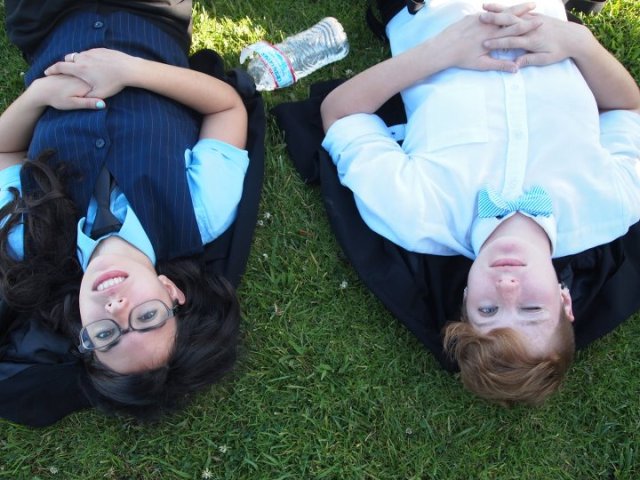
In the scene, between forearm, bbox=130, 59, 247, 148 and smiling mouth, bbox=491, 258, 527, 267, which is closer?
smiling mouth, bbox=491, 258, 527, 267

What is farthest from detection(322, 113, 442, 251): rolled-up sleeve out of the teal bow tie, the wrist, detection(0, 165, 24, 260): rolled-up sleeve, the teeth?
detection(0, 165, 24, 260): rolled-up sleeve

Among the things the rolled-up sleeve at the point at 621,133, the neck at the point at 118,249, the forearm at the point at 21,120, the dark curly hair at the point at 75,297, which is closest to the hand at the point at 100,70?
the forearm at the point at 21,120

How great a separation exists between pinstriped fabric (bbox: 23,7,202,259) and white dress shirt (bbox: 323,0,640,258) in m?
0.86

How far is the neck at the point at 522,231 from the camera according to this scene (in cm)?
265

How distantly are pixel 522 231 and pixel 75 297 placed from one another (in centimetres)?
208

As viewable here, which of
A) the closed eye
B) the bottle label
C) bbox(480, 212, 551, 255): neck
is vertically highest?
the bottle label

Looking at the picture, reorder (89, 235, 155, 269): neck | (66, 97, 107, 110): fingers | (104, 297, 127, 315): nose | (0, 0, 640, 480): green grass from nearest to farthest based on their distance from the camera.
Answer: (104, 297, 127, 315): nose → (89, 235, 155, 269): neck → (66, 97, 107, 110): fingers → (0, 0, 640, 480): green grass

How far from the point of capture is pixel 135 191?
269cm

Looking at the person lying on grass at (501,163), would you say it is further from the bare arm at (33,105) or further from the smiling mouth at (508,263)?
the bare arm at (33,105)

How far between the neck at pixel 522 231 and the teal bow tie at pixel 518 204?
39 mm

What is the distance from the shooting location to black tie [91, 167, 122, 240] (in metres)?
2.64

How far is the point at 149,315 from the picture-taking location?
246 centimetres

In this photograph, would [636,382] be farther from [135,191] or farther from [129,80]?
[129,80]

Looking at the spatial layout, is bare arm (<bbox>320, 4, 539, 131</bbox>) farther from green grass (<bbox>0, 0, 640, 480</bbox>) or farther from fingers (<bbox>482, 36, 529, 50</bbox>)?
green grass (<bbox>0, 0, 640, 480</bbox>)
